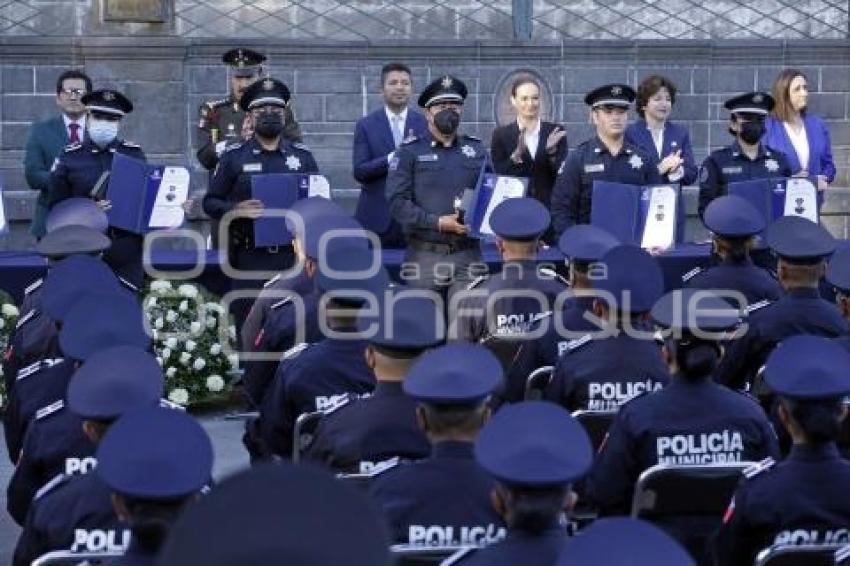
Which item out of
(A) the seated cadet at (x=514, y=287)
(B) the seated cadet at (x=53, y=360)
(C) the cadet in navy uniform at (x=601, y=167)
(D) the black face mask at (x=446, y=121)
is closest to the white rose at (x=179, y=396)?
(D) the black face mask at (x=446, y=121)

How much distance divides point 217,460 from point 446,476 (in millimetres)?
5405

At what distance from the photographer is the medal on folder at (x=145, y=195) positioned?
11.1 metres

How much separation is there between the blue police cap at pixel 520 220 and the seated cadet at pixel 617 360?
4.73 feet

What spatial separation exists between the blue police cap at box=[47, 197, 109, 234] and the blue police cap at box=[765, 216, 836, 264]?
11.8 ft

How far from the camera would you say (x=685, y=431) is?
588 centimetres

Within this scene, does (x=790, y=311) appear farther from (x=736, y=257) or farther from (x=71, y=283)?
(x=71, y=283)

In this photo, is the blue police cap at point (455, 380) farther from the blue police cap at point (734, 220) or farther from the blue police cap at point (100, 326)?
the blue police cap at point (734, 220)

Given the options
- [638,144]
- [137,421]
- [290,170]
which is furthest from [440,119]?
[137,421]

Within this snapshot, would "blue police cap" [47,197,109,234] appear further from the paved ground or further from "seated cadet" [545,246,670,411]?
"seated cadet" [545,246,670,411]

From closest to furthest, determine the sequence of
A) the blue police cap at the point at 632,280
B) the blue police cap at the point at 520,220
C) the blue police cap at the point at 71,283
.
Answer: the blue police cap at the point at 632,280
the blue police cap at the point at 71,283
the blue police cap at the point at 520,220

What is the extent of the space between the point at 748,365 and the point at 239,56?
6.54 metres

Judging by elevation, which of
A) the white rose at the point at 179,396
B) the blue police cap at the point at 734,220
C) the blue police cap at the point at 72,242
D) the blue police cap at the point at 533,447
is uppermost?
the blue police cap at the point at 734,220

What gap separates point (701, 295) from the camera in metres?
6.46

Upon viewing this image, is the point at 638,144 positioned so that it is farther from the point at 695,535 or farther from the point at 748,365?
the point at 695,535
